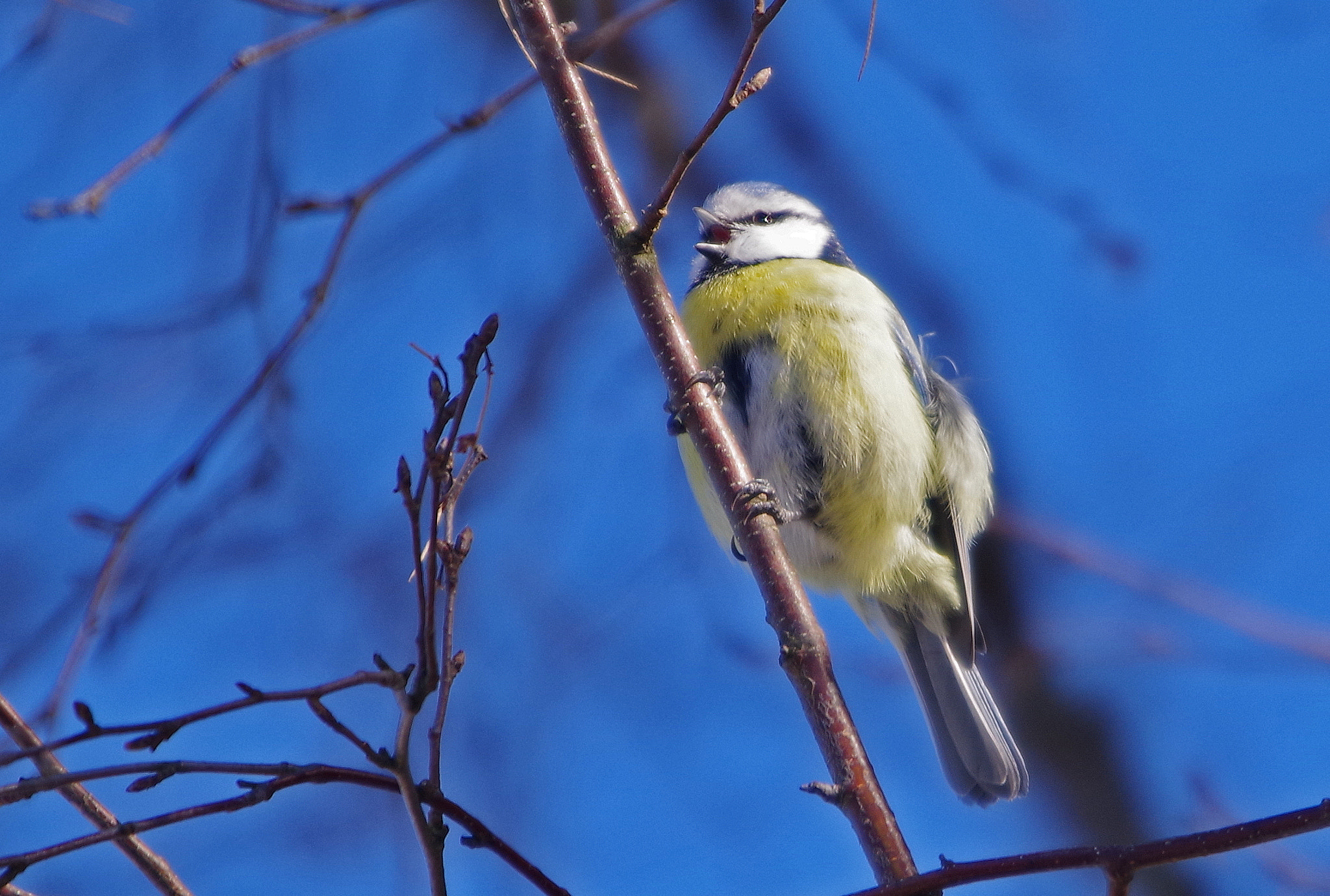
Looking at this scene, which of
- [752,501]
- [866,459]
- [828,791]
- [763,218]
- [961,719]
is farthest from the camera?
[763,218]

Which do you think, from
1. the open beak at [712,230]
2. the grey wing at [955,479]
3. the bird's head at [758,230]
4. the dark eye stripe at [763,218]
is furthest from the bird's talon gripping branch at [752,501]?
the dark eye stripe at [763,218]

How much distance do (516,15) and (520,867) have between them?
126cm

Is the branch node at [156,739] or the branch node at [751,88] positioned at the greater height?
the branch node at [751,88]

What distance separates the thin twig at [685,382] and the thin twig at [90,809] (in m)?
0.79

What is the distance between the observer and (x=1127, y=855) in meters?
0.93

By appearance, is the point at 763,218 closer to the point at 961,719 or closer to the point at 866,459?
the point at 866,459

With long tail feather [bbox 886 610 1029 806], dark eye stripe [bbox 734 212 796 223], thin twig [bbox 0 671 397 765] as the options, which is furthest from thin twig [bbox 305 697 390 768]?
dark eye stripe [bbox 734 212 796 223]

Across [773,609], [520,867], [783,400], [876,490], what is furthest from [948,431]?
[520,867]

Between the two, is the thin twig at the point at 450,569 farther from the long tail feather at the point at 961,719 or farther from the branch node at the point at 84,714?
the long tail feather at the point at 961,719

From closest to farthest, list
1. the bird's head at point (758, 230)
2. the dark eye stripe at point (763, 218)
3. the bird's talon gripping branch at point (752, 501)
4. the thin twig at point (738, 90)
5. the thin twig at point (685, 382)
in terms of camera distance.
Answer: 1. the thin twig at point (738, 90)
2. the thin twig at point (685, 382)
3. the bird's talon gripping branch at point (752, 501)
4. the bird's head at point (758, 230)
5. the dark eye stripe at point (763, 218)

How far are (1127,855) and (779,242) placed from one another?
238 centimetres

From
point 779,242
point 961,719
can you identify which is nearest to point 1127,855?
point 961,719

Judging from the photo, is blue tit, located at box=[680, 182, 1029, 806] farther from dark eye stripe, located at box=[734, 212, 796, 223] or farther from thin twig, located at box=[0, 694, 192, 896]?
thin twig, located at box=[0, 694, 192, 896]

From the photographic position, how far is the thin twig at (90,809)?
0.99 metres
